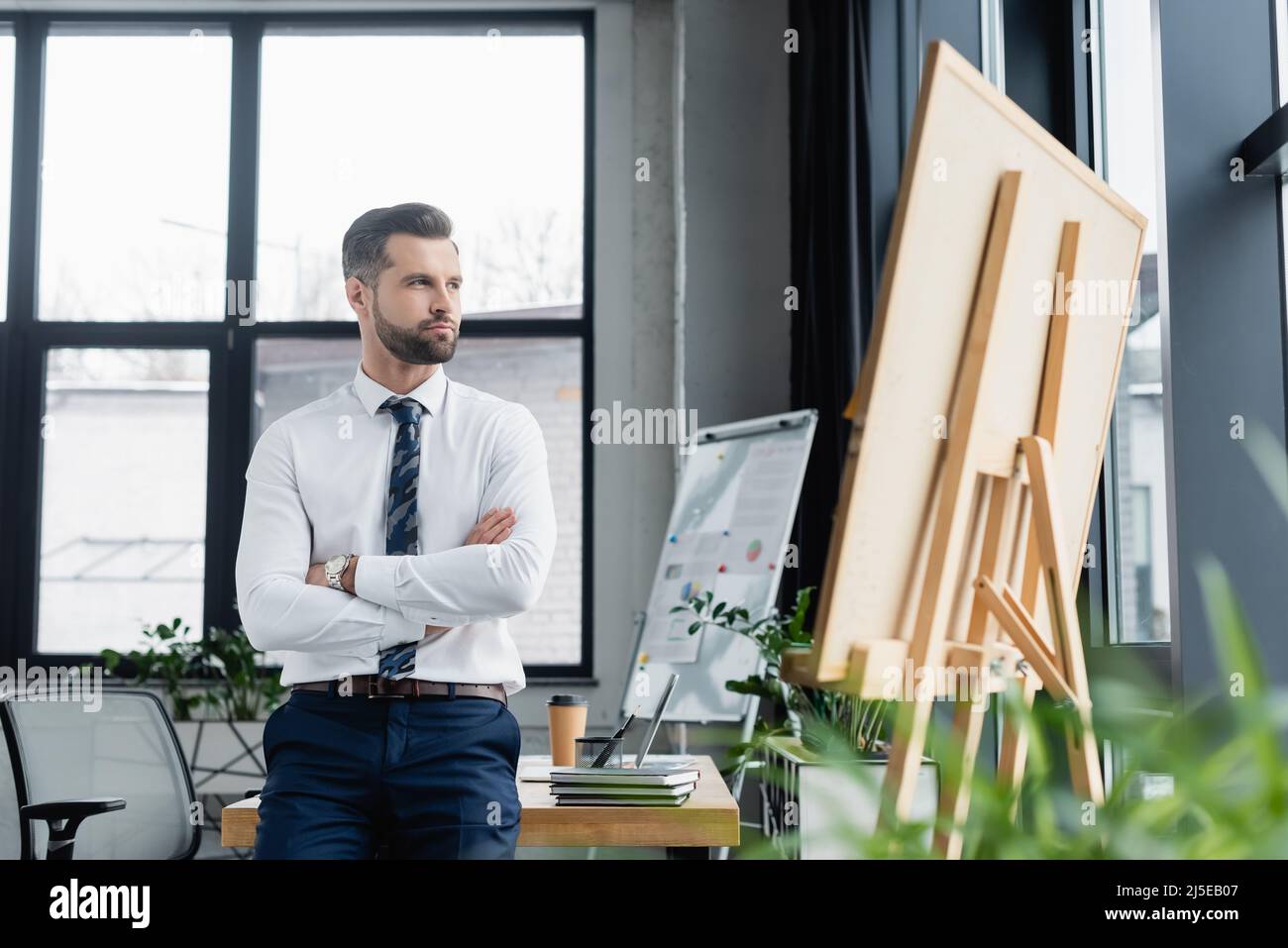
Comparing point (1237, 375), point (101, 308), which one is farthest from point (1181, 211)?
point (101, 308)

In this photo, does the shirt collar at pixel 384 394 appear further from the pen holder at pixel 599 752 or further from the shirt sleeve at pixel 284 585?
the pen holder at pixel 599 752

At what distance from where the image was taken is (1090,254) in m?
A: 1.41

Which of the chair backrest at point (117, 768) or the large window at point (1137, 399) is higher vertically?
the large window at point (1137, 399)

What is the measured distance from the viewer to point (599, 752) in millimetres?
2123

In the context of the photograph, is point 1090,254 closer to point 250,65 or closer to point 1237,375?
point 1237,375

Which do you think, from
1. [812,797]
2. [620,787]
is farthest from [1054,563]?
[812,797]

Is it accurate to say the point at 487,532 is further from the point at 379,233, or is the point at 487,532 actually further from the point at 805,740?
the point at 805,740

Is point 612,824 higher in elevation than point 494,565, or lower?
lower

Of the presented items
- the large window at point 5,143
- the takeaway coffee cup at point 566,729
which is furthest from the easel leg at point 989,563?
the large window at point 5,143

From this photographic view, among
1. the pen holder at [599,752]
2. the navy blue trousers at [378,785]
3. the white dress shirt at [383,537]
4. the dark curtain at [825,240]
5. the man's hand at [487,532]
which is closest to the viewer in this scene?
the navy blue trousers at [378,785]

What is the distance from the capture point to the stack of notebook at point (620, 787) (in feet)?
6.14

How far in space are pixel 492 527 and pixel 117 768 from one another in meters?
1.70

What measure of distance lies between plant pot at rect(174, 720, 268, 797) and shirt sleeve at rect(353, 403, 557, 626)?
304 cm

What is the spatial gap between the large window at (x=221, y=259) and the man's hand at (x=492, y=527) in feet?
10.5
